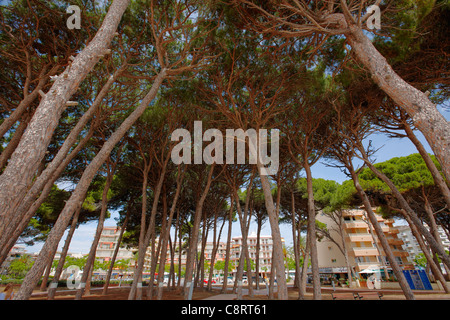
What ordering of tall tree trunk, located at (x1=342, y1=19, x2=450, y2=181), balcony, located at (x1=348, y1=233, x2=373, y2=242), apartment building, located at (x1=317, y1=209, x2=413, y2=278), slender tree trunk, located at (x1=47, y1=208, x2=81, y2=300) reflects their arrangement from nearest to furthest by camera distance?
tall tree trunk, located at (x1=342, y1=19, x2=450, y2=181)
slender tree trunk, located at (x1=47, y1=208, x2=81, y2=300)
apartment building, located at (x1=317, y1=209, x2=413, y2=278)
balcony, located at (x1=348, y1=233, x2=373, y2=242)

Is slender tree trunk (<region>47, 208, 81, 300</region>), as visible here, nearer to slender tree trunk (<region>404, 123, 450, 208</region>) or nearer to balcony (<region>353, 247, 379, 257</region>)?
slender tree trunk (<region>404, 123, 450, 208</region>)

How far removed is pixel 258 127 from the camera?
27.0 ft

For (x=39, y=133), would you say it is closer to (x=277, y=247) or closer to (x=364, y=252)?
(x=277, y=247)

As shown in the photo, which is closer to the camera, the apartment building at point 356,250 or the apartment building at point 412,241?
the apartment building at point 356,250

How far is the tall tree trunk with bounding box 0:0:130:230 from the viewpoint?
2.73 m

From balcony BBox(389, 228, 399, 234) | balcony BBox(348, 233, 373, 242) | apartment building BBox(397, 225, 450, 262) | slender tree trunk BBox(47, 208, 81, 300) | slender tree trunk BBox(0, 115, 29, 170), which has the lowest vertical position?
slender tree trunk BBox(47, 208, 81, 300)

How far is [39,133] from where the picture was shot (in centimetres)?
315

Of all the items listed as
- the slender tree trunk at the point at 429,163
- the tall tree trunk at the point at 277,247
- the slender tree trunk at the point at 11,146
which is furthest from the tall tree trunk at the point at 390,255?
the slender tree trunk at the point at 11,146

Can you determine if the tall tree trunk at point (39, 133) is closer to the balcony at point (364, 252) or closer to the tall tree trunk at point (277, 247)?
the tall tree trunk at point (277, 247)

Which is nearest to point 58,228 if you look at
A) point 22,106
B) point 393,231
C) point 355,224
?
point 22,106

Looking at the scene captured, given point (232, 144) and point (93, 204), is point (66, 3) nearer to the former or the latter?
point (232, 144)

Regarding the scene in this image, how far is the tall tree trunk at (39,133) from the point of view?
2.73 m

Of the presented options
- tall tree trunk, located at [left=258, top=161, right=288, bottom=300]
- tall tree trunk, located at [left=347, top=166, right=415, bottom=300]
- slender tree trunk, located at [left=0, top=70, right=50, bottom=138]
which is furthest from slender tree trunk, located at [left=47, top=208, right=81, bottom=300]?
tall tree trunk, located at [left=347, top=166, right=415, bottom=300]

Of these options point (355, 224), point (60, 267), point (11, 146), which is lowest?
point (60, 267)
